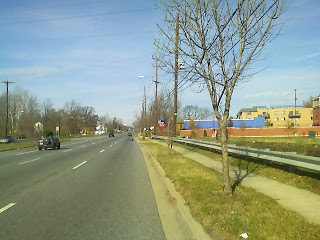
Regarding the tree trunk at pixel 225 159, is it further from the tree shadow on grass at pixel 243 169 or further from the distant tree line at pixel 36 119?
the distant tree line at pixel 36 119

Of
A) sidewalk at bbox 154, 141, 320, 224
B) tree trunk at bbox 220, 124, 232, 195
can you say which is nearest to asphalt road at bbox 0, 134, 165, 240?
tree trunk at bbox 220, 124, 232, 195

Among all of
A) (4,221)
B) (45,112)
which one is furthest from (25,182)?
(45,112)

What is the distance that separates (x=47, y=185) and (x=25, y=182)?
3.94 feet

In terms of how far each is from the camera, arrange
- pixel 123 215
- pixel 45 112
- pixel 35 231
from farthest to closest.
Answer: pixel 45 112 < pixel 123 215 < pixel 35 231

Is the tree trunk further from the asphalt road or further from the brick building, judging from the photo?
the brick building

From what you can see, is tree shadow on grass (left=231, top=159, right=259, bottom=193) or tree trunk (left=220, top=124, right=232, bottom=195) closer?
tree trunk (left=220, top=124, right=232, bottom=195)

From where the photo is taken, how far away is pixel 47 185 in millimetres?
10750

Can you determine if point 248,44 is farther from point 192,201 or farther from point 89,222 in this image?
point 89,222

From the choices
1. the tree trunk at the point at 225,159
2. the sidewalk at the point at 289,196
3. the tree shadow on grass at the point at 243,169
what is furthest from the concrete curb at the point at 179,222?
the tree shadow on grass at the point at 243,169

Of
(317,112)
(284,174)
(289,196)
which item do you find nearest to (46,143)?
(284,174)

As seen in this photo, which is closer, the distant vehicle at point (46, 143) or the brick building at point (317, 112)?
the distant vehicle at point (46, 143)

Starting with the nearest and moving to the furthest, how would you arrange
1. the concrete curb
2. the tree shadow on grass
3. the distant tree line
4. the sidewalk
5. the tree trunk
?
the concrete curb < the sidewalk < the tree trunk < the tree shadow on grass < the distant tree line

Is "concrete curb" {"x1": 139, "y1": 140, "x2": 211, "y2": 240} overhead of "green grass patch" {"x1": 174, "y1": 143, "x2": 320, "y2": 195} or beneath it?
beneath

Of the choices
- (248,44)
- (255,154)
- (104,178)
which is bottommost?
(104,178)
